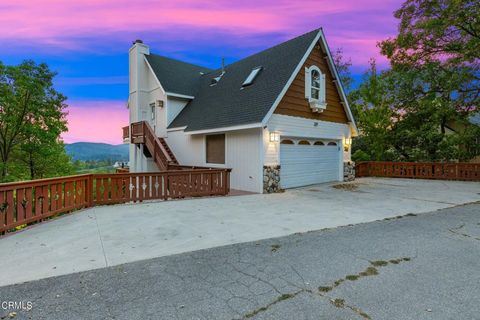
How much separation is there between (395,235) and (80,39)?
51.9 ft

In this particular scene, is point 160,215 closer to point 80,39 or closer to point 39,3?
point 39,3

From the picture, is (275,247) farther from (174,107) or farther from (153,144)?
(174,107)

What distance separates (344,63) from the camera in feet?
92.9

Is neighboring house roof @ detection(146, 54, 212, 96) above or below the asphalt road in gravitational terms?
above

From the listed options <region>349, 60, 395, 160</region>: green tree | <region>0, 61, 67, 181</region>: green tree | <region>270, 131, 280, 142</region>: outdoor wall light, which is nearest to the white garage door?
<region>270, 131, 280, 142</region>: outdoor wall light

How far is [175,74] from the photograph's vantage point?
57.1 ft

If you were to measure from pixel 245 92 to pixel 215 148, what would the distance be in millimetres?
2931

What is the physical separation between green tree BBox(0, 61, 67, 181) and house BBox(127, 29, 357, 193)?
230 inches

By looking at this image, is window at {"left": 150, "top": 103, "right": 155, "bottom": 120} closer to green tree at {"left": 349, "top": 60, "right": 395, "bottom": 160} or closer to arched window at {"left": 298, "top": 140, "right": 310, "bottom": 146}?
arched window at {"left": 298, "top": 140, "right": 310, "bottom": 146}

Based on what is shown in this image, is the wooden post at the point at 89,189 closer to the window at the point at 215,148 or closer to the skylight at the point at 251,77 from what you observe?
the window at the point at 215,148

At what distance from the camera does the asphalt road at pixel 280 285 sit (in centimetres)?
247

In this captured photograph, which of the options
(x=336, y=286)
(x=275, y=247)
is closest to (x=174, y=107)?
(x=275, y=247)

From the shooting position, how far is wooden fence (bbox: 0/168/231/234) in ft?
17.3

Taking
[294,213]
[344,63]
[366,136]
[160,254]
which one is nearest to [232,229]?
[160,254]
